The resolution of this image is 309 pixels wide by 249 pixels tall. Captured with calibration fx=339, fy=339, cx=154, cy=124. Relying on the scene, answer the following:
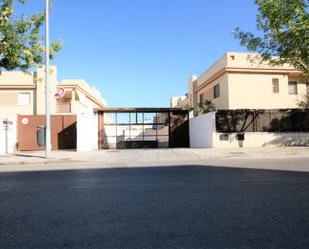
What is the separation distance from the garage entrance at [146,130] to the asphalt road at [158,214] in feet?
61.2

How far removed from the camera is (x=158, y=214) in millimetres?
5648

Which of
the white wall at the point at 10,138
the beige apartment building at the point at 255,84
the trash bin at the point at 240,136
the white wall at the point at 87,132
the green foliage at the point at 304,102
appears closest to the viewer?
the trash bin at the point at 240,136

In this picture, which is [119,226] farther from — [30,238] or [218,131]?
[218,131]

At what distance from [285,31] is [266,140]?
8.84 meters

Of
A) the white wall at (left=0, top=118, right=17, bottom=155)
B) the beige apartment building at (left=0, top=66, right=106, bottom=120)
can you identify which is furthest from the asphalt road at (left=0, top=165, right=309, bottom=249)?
the beige apartment building at (left=0, top=66, right=106, bottom=120)

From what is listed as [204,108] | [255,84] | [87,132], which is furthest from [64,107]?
[255,84]

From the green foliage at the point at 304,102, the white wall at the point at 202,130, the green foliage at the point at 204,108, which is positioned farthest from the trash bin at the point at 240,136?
the green foliage at the point at 304,102

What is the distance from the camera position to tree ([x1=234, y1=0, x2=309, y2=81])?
15.2 meters

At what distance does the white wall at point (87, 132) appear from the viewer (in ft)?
77.5

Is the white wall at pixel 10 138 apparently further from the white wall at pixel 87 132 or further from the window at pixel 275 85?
the window at pixel 275 85

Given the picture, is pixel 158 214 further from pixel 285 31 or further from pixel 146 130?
pixel 146 130

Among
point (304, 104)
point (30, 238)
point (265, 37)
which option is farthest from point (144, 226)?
point (304, 104)

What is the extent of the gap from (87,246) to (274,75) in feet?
84.1

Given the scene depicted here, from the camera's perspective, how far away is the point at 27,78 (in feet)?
111
